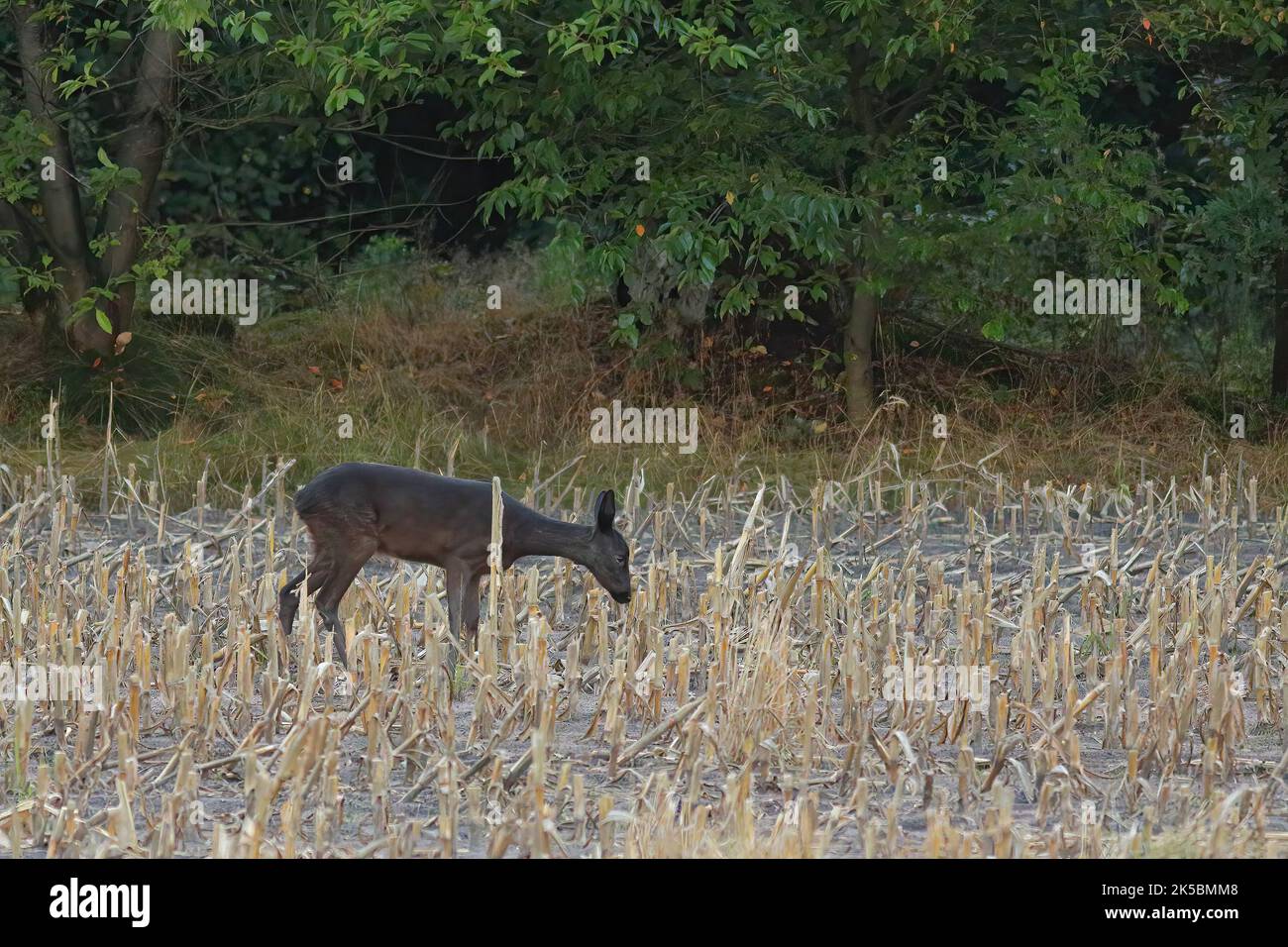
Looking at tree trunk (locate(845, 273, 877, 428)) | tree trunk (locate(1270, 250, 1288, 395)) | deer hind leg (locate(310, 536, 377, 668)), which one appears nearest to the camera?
deer hind leg (locate(310, 536, 377, 668))

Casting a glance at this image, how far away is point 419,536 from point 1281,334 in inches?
452

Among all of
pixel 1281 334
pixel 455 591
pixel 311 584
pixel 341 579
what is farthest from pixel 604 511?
pixel 1281 334

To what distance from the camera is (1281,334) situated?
18422 mm

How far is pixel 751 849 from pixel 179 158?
15.8m

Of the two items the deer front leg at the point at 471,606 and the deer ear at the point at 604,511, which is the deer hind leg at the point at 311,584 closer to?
the deer front leg at the point at 471,606

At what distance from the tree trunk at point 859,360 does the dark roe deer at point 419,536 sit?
8.35 metres

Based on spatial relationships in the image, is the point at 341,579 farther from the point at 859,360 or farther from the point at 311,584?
the point at 859,360

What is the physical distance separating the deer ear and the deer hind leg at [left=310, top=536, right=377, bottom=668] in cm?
100

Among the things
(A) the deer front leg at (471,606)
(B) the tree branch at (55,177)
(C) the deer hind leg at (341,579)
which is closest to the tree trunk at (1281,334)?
(B) the tree branch at (55,177)

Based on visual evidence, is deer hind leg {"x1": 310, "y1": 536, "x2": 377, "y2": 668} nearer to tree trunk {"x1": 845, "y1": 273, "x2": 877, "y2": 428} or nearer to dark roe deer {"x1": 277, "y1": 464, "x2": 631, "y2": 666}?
dark roe deer {"x1": 277, "y1": 464, "x2": 631, "y2": 666}

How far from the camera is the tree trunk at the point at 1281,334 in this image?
59.9 ft

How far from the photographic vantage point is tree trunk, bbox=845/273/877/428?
57.1 ft

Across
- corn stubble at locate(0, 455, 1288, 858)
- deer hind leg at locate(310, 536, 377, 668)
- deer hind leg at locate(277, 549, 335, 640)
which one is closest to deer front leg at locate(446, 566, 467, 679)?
corn stubble at locate(0, 455, 1288, 858)

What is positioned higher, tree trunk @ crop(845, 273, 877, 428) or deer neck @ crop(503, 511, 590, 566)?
tree trunk @ crop(845, 273, 877, 428)
